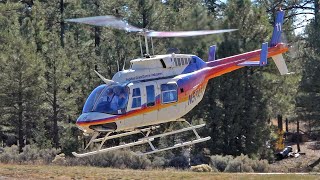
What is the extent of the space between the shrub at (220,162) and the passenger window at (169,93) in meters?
10.5

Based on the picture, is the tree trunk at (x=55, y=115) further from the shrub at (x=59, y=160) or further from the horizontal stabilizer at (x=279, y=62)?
the horizontal stabilizer at (x=279, y=62)

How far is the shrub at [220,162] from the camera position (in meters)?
26.0

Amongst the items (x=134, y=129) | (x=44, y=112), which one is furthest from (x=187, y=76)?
(x=44, y=112)

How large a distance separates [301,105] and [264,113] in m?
2.89

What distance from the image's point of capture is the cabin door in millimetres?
15633

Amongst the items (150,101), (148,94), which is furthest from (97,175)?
(148,94)

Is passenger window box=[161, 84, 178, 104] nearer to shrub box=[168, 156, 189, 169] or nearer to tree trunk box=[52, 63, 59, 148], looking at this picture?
shrub box=[168, 156, 189, 169]

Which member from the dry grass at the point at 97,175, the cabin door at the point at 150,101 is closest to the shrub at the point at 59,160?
the dry grass at the point at 97,175

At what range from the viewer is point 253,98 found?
29.7 metres

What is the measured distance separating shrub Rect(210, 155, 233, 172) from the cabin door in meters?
10.8

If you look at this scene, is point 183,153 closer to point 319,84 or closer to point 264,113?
point 264,113

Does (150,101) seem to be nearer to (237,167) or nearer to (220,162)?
(237,167)

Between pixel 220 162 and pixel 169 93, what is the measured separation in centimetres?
1086

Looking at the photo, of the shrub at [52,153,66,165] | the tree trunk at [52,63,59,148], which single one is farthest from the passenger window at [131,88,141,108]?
the tree trunk at [52,63,59,148]
